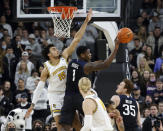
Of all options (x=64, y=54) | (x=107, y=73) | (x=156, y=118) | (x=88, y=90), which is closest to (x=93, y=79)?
(x=107, y=73)

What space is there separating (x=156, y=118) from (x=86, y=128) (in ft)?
17.9

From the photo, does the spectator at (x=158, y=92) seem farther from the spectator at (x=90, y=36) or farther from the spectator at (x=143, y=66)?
the spectator at (x=90, y=36)

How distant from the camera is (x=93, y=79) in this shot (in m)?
14.8

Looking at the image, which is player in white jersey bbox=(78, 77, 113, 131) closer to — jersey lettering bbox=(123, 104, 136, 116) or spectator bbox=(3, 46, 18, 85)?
jersey lettering bbox=(123, 104, 136, 116)

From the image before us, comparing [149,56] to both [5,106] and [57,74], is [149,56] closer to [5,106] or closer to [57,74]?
[5,106]

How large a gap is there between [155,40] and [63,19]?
23.5 feet

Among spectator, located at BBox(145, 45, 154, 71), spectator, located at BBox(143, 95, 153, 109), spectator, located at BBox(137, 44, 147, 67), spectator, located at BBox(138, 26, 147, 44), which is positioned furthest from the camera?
spectator, located at BBox(138, 26, 147, 44)

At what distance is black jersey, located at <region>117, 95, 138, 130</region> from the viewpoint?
9281 mm

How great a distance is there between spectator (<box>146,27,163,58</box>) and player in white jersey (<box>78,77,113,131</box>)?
906 centimetres

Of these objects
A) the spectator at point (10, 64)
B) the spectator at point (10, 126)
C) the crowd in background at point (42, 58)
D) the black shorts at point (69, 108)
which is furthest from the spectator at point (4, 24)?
the black shorts at point (69, 108)

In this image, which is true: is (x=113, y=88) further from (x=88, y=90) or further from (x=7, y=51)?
(x=88, y=90)

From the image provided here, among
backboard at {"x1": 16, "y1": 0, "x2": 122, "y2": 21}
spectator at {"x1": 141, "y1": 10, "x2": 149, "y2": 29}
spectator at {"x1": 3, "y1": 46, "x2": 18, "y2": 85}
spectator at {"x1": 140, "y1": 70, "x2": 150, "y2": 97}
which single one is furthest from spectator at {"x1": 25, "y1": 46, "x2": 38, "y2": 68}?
backboard at {"x1": 16, "y1": 0, "x2": 122, "y2": 21}

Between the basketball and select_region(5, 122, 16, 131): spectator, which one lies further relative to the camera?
select_region(5, 122, 16, 131): spectator

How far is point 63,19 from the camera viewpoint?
10.5 metres
